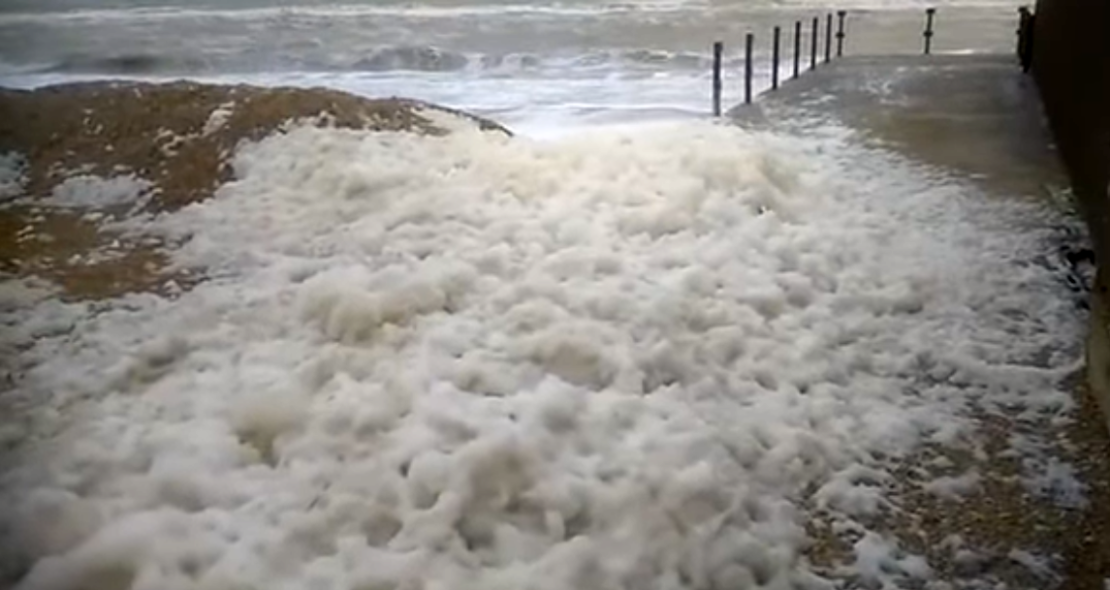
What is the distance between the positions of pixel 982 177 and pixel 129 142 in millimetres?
4699

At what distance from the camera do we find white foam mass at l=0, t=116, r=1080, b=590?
2.71 m

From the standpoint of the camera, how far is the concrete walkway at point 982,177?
2.81 m

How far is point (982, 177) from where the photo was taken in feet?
18.4

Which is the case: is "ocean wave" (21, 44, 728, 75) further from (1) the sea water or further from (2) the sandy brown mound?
(2) the sandy brown mound

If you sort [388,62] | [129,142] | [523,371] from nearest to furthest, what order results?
[523,371] → [129,142] → [388,62]

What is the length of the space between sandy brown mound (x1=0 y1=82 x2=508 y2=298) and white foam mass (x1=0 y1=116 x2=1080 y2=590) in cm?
24

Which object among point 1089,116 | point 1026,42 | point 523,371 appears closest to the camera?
point 523,371

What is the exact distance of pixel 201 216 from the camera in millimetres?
4918

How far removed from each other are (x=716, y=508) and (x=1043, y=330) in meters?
1.74

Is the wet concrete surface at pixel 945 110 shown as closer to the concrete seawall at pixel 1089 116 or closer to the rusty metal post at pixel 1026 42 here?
the rusty metal post at pixel 1026 42

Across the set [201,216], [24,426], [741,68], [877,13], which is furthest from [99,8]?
[24,426]

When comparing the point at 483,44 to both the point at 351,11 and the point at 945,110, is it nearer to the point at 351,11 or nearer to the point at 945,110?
the point at 351,11

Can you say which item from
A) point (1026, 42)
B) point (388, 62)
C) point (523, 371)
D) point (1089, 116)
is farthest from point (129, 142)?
point (388, 62)

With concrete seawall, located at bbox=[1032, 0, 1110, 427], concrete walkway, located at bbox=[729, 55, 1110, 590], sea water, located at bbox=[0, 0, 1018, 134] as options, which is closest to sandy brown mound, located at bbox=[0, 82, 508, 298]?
concrete walkway, located at bbox=[729, 55, 1110, 590]
